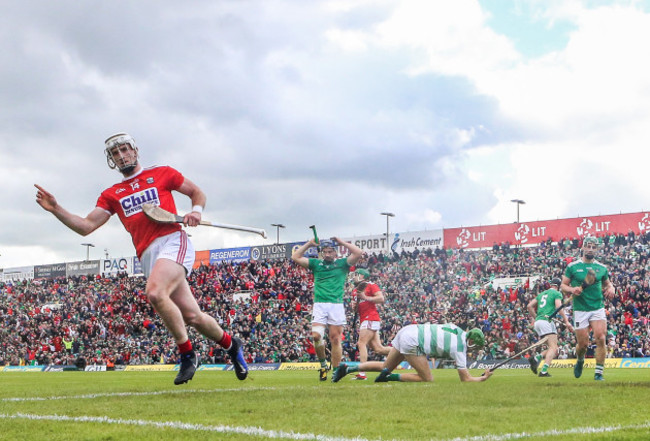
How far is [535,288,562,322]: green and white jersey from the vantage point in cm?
1578

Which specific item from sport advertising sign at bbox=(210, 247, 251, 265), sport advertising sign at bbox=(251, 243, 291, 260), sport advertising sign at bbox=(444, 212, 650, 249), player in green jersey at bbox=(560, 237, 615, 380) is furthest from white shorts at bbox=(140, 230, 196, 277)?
sport advertising sign at bbox=(210, 247, 251, 265)

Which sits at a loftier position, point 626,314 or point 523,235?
point 523,235

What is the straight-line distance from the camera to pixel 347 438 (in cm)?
433

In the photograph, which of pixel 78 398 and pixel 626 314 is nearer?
pixel 78 398

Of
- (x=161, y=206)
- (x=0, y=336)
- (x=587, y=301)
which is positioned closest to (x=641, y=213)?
(x=587, y=301)

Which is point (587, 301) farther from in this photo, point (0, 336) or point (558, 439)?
point (0, 336)

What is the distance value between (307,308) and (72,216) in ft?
106

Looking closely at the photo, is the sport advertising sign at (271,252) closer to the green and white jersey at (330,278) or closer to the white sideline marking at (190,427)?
the green and white jersey at (330,278)

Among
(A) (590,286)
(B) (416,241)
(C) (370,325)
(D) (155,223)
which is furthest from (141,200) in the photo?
(B) (416,241)

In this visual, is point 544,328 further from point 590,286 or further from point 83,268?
point 83,268

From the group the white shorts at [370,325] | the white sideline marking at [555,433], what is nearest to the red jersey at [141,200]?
the white sideline marking at [555,433]

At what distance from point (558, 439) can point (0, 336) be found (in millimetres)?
53169

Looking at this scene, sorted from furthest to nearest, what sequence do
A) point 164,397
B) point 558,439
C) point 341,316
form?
point 341,316, point 164,397, point 558,439

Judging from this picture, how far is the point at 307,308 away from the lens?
40438 mm
